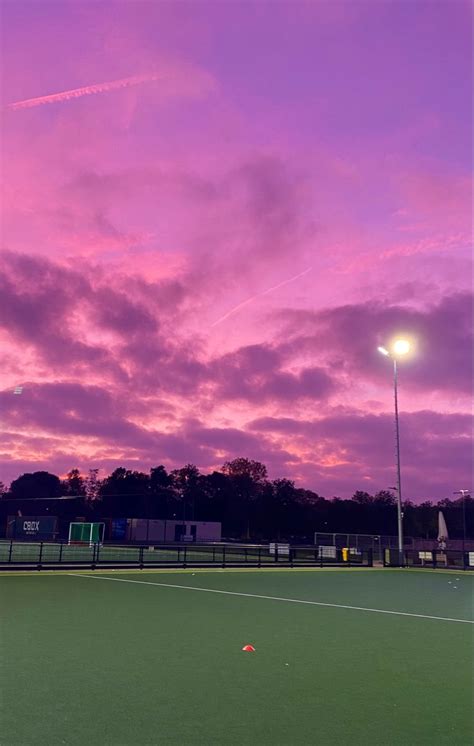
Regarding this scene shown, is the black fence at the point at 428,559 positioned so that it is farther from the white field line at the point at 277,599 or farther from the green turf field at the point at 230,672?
the green turf field at the point at 230,672

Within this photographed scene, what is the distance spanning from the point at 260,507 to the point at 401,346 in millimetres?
121633

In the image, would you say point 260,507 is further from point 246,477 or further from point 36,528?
point 36,528

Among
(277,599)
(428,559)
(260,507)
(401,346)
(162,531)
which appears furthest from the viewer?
(260,507)

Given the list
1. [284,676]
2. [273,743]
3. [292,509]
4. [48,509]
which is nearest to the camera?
[273,743]

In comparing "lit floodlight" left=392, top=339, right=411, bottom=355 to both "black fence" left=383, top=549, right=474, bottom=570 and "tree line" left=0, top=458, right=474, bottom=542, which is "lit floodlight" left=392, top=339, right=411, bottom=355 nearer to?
"black fence" left=383, top=549, right=474, bottom=570

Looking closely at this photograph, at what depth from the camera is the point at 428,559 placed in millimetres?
36188

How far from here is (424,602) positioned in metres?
17.4

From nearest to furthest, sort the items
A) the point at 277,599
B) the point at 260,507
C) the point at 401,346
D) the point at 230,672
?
the point at 230,672, the point at 277,599, the point at 401,346, the point at 260,507

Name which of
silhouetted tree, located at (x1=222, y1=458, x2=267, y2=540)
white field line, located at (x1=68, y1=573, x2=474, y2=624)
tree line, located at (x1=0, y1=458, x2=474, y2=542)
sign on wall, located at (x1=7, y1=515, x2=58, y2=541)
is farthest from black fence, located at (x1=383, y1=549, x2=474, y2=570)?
silhouetted tree, located at (x1=222, y1=458, x2=267, y2=540)

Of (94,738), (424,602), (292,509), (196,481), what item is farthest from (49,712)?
(196,481)

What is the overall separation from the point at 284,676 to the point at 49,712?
117 inches

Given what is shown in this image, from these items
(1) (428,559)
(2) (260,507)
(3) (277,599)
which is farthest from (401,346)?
(2) (260,507)

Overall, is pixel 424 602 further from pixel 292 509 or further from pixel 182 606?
pixel 292 509

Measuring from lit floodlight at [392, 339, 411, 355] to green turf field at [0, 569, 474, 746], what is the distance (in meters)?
21.5
